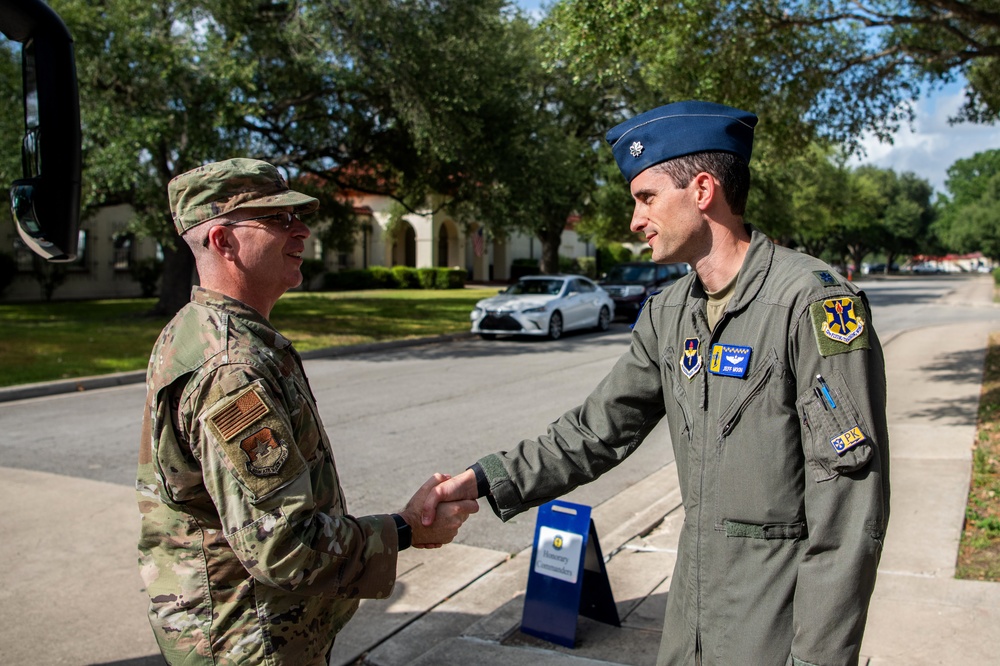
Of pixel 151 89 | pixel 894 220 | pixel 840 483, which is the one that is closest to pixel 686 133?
pixel 840 483

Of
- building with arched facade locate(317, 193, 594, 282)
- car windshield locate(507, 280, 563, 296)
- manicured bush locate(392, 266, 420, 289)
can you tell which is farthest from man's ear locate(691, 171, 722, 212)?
manicured bush locate(392, 266, 420, 289)

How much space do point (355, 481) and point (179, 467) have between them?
15.8 ft

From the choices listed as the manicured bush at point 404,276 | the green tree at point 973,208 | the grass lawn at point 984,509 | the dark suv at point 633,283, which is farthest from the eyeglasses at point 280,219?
the green tree at point 973,208

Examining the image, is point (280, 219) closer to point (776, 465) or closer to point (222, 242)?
point (222, 242)

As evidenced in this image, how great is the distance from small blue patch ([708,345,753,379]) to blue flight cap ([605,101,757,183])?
53 centimetres

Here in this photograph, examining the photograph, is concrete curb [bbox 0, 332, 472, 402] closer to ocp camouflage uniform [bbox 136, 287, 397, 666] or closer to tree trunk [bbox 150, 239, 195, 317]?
tree trunk [bbox 150, 239, 195, 317]

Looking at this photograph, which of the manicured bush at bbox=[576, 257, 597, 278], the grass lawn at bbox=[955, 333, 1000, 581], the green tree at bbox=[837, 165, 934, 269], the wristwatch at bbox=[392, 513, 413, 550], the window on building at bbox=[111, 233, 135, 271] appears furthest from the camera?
the green tree at bbox=[837, 165, 934, 269]

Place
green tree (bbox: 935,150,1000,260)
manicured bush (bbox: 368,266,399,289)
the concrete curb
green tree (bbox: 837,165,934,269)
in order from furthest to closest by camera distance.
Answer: green tree (bbox: 837,165,934,269) < green tree (bbox: 935,150,1000,260) < manicured bush (bbox: 368,266,399,289) < the concrete curb

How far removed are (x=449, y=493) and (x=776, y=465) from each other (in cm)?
97

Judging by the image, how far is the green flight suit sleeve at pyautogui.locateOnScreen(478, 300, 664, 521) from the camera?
2.59 m

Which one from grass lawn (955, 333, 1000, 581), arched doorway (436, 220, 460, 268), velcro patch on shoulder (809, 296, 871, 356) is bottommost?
grass lawn (955, 333, 1000, 581)

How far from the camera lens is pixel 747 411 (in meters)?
2.07

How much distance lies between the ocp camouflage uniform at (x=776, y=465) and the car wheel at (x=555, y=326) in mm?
16262

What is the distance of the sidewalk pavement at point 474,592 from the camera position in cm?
388
